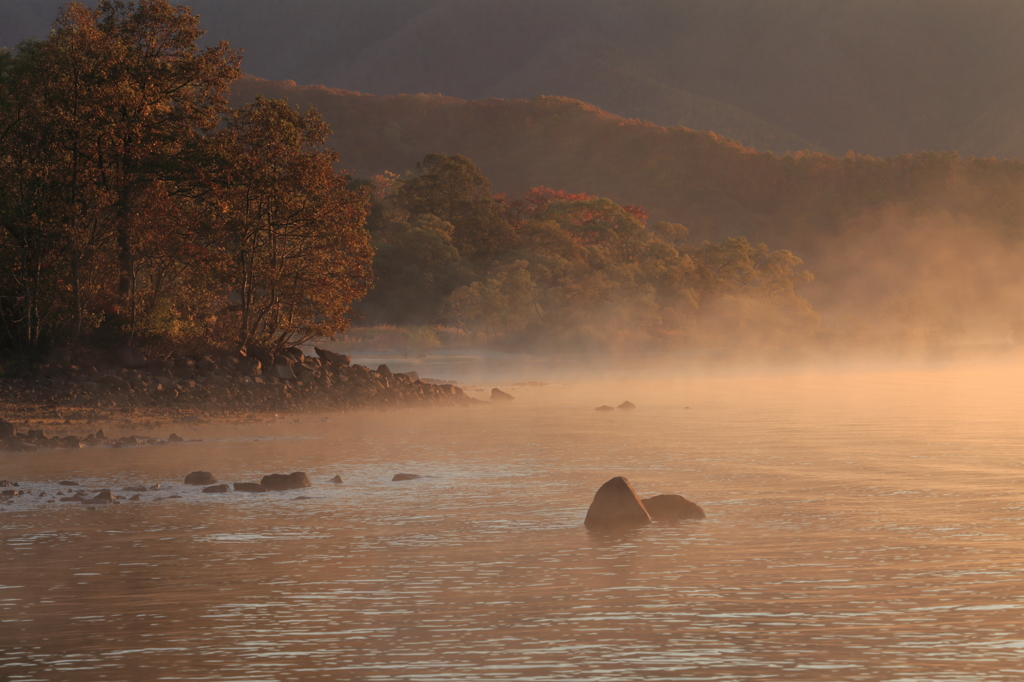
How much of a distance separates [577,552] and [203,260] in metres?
19.6

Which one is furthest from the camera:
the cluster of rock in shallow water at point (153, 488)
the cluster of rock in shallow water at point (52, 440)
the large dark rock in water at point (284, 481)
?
the cluster of rock in shallow water at point (52, 440)

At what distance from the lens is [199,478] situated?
14547 mm

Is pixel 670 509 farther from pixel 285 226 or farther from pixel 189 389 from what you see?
pixel 285 226

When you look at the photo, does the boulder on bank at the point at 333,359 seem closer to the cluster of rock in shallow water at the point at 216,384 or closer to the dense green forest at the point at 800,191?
the cluster of rock in shallow water at the point at 216,384

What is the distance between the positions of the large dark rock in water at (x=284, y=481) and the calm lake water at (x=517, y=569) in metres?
0.41

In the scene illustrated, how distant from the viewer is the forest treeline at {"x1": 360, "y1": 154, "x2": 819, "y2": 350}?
56.8m

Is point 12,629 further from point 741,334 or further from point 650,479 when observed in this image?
point 741,334

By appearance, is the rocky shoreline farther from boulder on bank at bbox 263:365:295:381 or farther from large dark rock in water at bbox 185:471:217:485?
large dark rock in water at bbox 185:471:217:485

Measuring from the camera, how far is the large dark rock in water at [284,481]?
46.4ft

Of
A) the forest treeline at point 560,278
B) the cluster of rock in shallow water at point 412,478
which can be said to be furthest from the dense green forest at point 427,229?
the cluster of rock in shallow water at point 412,478

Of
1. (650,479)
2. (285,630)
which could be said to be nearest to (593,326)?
(650,479)

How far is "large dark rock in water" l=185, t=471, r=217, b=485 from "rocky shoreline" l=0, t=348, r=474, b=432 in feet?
20.2

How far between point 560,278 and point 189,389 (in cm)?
3975

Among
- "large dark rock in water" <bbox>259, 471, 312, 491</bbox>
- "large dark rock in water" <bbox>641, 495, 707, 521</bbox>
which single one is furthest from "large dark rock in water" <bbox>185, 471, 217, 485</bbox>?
"large dark rock in water" <bbox>641, 495, 707, 521</bbox>
